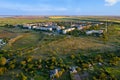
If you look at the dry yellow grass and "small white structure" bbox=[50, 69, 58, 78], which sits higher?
the dry yellow grass

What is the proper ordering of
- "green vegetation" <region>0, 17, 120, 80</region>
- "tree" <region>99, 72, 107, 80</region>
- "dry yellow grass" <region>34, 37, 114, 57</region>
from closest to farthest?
"tree" <region>99, 72, 107, 80</region> < "green vegetation" <region>0, 17, 120, 80</region> < "dry yellow grass" <region>34, 37, 114, 57</region>

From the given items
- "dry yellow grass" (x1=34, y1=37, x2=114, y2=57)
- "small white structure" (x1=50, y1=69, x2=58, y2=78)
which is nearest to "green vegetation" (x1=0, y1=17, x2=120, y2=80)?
"dry yellow grass" (x1=34, y1=37, x2=114, y2=57)

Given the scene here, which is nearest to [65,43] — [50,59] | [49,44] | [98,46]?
[49,44]

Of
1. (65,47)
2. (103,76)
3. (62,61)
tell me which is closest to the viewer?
(103,76)

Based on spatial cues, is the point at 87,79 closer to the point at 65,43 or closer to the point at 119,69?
the point at 119,69

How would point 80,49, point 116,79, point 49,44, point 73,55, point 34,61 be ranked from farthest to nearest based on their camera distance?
point 49,44 < point 80,49 < point 73,55 < point 34,61 < point 116,79

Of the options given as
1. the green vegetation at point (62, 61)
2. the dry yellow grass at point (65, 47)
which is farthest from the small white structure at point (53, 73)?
the dry yellow grass at point (65, 47)

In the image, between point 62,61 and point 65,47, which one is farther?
point 65,47

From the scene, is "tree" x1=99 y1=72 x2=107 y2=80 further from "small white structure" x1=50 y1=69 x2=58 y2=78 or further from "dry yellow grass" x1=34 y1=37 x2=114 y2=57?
"dry yellow grass" x1=34 y1=37 x2=114 y2=57

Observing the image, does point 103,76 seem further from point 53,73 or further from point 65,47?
point 65,47

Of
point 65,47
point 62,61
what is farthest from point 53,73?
point 65,47

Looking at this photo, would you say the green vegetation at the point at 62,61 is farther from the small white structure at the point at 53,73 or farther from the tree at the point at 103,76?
the small white structure at the point at 53,73
